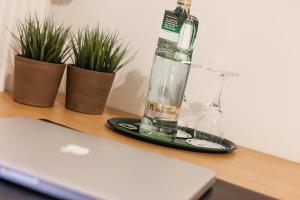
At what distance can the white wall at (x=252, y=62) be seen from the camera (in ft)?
3.60

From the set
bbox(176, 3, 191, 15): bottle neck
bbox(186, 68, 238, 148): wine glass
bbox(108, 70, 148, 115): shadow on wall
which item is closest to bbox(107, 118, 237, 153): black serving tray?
bbox(186, 68, 238, 148): wine glass

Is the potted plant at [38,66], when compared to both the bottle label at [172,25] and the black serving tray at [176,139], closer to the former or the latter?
the black serving tray at [176,139]

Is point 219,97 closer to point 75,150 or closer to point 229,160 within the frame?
point 229,160

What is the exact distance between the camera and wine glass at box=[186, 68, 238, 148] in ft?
3.43

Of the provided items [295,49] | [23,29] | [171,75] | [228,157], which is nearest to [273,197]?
[228,157]

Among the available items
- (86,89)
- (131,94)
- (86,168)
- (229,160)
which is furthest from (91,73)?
(86,168)

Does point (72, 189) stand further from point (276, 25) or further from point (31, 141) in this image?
point (276, 25)

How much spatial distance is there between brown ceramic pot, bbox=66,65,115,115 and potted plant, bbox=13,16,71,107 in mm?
39

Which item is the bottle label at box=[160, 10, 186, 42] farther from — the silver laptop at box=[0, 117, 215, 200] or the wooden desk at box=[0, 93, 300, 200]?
the silver laptop at box=[0, 117, 215, 200]

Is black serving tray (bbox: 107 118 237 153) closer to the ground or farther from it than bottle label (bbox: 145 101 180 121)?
closer to the ground

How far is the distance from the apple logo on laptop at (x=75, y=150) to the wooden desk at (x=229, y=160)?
267mm

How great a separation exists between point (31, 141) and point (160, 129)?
0.38 meters

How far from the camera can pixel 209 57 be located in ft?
3.92

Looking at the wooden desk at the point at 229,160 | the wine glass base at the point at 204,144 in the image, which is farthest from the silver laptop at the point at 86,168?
the wine glass base at the point at 204,144
